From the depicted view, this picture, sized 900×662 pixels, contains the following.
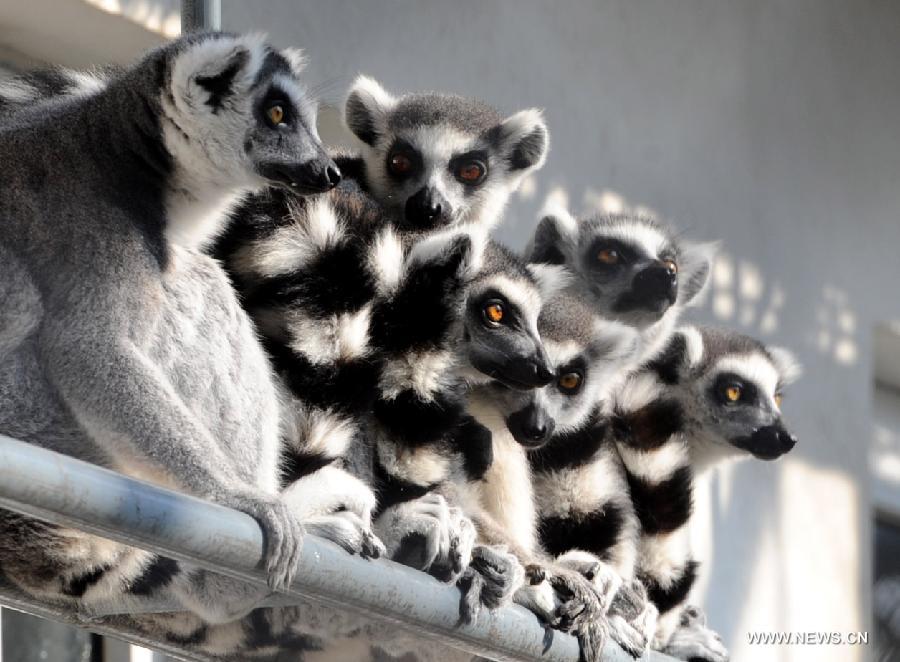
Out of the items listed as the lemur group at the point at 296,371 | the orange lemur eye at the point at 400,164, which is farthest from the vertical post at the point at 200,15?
the orange lemur eye at the point at 400,164

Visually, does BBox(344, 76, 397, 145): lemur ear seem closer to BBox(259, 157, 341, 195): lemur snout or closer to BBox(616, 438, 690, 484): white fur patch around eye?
BBox(616, 438, 690, 484): white fur patch around eye

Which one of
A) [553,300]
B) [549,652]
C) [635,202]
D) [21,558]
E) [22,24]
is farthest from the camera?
[635,202]

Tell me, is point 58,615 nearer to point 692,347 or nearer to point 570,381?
point 570,381

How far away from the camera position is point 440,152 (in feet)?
15.6

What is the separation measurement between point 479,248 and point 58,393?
3.66ft

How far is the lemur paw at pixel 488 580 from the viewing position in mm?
3119

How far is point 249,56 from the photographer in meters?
3.40

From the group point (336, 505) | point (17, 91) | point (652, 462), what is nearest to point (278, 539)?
point (336, 505)

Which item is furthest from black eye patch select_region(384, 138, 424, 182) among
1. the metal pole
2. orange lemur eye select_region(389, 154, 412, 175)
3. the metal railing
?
the metal pole

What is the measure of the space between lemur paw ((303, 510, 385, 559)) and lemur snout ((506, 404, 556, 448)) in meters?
0.84

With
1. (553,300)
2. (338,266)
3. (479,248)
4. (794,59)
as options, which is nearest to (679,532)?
(553,300)

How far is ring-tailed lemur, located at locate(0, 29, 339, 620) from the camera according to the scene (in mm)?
3029

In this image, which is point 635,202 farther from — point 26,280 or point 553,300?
point 26,280

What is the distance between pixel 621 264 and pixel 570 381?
0.88m
